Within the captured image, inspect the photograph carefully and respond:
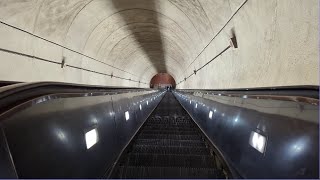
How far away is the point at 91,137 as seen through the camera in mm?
3039

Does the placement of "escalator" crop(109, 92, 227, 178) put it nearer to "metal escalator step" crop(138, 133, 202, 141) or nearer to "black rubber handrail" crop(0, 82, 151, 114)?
"metal escalator step" crop(138, 133, 202, 141)

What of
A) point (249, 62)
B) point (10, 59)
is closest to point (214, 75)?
point (249, 62)

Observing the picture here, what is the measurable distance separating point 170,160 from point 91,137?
1599 millimetres

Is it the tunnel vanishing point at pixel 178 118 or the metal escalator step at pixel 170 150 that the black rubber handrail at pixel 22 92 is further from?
the metal escalator step at pixel 170 150

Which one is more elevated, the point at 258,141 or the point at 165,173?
the point at 258,141

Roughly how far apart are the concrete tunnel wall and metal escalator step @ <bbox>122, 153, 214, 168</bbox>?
165 cm

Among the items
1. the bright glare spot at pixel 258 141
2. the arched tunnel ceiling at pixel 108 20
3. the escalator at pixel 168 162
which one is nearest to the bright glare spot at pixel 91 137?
the escalator at pixel 168 162

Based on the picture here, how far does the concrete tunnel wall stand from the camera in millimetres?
3891

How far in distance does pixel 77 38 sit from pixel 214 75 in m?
4.97

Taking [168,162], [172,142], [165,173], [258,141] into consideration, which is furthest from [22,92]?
[172,142]

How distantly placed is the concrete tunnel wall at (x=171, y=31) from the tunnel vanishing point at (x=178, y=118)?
0.03 meters

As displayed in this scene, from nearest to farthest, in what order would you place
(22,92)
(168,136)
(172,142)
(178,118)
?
(22,92)
(172,142)
(168,136)
(178,118)

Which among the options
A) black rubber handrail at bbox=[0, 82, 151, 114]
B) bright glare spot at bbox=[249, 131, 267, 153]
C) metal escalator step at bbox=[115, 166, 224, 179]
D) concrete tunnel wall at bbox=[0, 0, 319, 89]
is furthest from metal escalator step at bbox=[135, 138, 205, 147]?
black rubber handrail at bbox=[0, 82, 151, 114]

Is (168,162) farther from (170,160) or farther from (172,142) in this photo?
(172,142)
